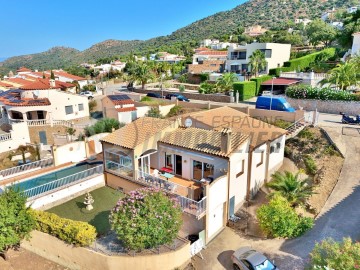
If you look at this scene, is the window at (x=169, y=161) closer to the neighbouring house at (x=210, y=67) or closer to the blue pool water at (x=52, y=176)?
the blue pool water at (x=52, y=176)

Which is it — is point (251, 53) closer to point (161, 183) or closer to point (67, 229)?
point (161, 183)

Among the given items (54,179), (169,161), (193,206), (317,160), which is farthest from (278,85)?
(54,179)

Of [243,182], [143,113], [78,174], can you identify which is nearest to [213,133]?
[243,182]

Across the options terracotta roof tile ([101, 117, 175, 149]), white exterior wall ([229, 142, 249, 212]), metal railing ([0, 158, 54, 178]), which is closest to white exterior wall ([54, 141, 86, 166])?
metal railing ([0, 158, 54, 178])

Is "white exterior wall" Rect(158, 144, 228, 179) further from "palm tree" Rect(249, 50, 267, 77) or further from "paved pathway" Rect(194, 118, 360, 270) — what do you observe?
"palm tree" Rect(249, 50, 267, 77)

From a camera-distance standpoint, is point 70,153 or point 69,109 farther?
point 69,109
